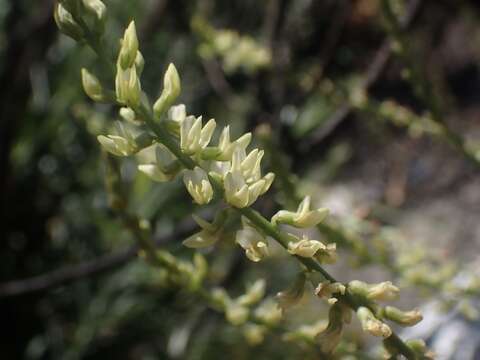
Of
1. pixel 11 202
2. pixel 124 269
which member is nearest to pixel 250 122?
pixel 124 269

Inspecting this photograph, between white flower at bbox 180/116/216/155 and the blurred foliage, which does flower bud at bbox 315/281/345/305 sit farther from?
the blurred foliage

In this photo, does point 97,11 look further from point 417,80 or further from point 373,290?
point 417,80

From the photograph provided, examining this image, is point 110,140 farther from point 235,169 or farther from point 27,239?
point 27,239

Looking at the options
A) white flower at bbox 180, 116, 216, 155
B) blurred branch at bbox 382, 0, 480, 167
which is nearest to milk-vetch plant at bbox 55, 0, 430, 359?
white flower at bbox 180, 116, 216, 155

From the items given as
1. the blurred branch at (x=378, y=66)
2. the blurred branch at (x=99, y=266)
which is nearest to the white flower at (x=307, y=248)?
the blurred branch at (x=378, y=66)

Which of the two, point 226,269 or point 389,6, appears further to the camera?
point 226,269

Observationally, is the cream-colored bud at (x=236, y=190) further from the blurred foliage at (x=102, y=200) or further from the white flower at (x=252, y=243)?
the blurred foliage at (x=102, y=200)
